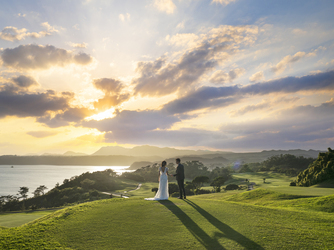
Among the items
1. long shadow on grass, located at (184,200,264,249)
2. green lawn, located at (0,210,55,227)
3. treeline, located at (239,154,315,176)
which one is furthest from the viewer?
treeline, located at (239,154,315,176)

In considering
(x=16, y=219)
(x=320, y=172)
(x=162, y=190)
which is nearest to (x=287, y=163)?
(x=320, y=172)

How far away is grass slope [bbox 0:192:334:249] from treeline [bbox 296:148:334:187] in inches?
935

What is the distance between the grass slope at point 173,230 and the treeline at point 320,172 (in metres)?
23.7

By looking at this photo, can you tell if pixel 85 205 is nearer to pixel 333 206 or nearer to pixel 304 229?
pixel 304 229

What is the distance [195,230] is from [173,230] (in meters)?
1.03

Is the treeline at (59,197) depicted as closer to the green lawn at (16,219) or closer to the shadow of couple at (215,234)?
the green lawn at (16,219)

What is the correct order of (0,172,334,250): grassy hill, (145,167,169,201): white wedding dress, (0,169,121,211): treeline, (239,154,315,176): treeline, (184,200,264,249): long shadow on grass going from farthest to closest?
(239,154,315,176): treeline
(0,169,121,211): treeline
(145,167,169,201): white wedding dress
(0,172,334,250): grassy hill
(184,200,264,249): long shadow on grass

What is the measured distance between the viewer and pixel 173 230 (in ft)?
29.3

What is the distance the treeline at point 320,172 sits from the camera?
28.9 meters

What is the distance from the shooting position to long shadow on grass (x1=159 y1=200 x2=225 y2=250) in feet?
24.9

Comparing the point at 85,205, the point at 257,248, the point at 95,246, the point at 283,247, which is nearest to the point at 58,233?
the point at 95,246

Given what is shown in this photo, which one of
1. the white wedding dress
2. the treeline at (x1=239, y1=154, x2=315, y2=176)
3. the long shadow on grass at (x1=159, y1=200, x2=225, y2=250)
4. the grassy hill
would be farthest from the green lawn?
the treeline at (x1=239, y1=154, x2=315, y2=176)

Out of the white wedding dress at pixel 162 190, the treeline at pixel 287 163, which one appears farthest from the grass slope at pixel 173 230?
the treeline at pixel 287 163

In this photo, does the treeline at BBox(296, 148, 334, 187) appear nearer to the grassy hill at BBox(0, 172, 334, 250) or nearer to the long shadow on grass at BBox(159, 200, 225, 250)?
the grassy hill at BBox(0, 172, 334, 250)
